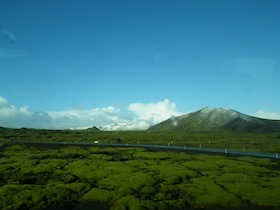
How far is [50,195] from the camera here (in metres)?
43.1

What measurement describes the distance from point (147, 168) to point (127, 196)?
21.3 meters

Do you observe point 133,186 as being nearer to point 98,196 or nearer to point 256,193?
point 98,196

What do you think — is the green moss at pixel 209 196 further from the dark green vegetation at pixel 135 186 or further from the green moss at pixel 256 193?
the green moss at pixel 256 193

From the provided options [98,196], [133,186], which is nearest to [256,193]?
[133,186]

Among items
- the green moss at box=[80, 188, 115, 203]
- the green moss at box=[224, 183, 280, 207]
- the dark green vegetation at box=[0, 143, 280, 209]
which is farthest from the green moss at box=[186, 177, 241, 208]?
the green moss at box=[80, 188, 115, 203]

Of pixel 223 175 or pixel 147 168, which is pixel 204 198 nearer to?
pixel 223 175

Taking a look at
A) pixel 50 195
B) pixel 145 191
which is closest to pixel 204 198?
pixel 145 191

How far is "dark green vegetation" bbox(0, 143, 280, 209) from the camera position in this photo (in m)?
41.5

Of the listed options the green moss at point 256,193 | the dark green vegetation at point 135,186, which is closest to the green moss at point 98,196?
the dark green vegetation at point 135,186

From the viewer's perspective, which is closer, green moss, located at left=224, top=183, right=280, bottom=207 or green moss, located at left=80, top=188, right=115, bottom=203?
green moss, located at left=224, top=183, right=280, bottom=207

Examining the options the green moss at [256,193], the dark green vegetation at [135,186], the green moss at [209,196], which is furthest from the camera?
the green moss at [256,193]

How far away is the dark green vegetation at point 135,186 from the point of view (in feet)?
136

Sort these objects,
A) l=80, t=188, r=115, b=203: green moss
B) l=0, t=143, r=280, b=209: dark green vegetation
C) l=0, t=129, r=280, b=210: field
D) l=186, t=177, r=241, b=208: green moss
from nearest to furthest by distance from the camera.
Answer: l=0, t=129, r=280, b=210: field
l=0, t=143, r=280, b=209: dark green vegetation
l=186, t=177, r=241, b=208: green moss
l=80, t=188, r=115, b=203: green moss

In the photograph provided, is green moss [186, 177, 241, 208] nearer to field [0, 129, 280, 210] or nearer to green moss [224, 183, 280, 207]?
field [0, 129, 280, 210]
